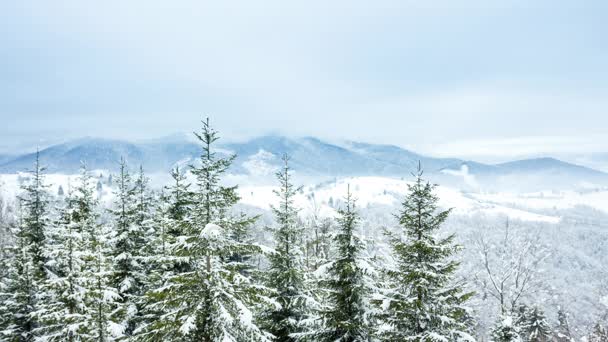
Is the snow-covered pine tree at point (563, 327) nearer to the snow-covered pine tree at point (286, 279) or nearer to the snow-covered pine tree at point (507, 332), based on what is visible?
the snow-covered pine tree at point (507, 332)

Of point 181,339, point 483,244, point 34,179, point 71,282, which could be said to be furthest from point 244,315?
point 483,244

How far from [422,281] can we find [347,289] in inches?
124

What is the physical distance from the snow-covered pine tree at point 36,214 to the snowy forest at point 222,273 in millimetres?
66

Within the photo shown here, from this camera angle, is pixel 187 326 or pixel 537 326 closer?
pixel 187 326

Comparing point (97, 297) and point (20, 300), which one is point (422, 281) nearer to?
point (97, 297)

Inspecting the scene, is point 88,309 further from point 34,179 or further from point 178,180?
point 34,179

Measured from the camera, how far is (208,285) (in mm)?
13273

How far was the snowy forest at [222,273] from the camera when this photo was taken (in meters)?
13.4

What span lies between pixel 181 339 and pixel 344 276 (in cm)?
689

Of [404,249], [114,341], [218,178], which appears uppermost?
[218,178]

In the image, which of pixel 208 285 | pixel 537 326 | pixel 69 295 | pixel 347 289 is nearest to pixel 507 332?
pixel 347 289

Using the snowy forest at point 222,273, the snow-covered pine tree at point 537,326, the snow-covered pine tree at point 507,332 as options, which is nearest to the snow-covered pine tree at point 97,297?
the snowy forest at point 222,273

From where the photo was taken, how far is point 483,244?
3144 centimetres

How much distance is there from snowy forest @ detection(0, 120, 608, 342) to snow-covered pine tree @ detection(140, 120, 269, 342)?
0.14ft
